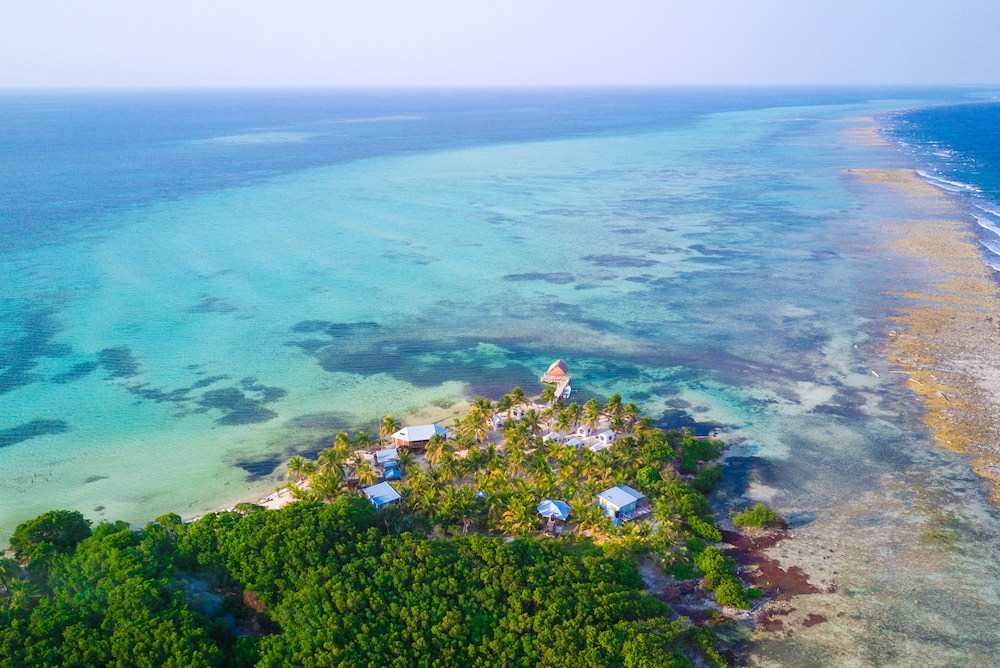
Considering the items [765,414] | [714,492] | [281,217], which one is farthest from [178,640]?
[281,217]

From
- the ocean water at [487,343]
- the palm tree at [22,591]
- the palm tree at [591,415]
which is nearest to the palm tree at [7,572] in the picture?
the palm tree at [22,591]

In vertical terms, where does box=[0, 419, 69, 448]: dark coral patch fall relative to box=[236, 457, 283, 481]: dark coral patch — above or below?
above

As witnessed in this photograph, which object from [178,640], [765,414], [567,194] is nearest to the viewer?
[178,640]

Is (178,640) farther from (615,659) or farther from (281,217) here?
(281,217)

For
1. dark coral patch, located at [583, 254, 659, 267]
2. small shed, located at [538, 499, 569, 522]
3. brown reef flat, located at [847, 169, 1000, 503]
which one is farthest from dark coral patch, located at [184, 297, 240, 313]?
brown reef flat, located at [847, 169, 1000, 503]

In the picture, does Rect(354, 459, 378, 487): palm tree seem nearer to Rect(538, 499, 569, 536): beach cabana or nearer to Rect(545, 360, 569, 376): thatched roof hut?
Rect(538, 499, 569, 536): beach cabana

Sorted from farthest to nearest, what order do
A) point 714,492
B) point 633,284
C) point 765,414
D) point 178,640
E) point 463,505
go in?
point 633,284 → point 765,414 → point 714,492 → point 463,505 → point 178,640

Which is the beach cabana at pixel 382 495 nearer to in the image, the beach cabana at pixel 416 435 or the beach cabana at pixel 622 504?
the beach cabana at pixel 416 435
